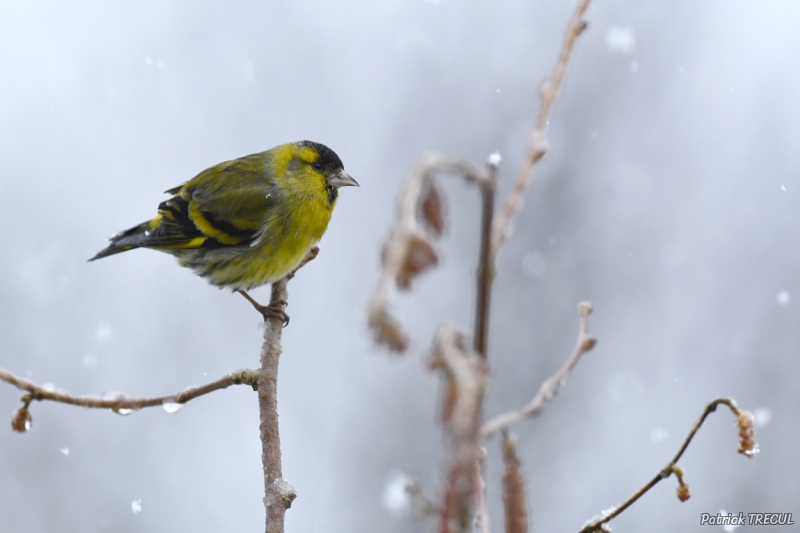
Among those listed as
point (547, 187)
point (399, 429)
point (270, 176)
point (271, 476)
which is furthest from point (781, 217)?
point (271, 476)

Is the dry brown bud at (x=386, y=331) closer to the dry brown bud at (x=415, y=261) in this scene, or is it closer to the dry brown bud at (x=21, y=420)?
the dry brown bud at (x=415, y=261)

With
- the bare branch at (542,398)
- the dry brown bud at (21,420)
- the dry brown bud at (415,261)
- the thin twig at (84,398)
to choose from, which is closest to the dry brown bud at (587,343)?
the bare branch at (542,398)

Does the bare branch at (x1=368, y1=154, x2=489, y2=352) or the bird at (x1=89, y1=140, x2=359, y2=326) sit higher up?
the bird at (x1=89, y1=140, x2=359, y2=326)

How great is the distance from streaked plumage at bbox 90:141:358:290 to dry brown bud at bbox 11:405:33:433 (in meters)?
2.35

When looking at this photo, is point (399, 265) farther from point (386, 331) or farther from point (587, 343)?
point (587, 343)

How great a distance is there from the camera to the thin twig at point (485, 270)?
58 centimetres

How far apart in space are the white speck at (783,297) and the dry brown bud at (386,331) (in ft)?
23.4

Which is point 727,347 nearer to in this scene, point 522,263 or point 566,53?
point 522,263

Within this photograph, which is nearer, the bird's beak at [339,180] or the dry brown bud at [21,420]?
the dry brown bud at [21,420]

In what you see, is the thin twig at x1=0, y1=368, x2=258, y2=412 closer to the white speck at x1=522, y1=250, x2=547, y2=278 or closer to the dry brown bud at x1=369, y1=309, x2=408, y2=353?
the dry brown bud at x1=369, y1=309, x2=408, y2=353

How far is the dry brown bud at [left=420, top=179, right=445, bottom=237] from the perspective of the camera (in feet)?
1.79

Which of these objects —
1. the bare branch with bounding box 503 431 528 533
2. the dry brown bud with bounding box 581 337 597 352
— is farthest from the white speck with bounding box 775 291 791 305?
the bare branch with bounding box 503 431 528 533

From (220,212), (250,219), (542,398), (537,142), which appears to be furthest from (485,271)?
(220,212)

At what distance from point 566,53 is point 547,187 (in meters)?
6.48
